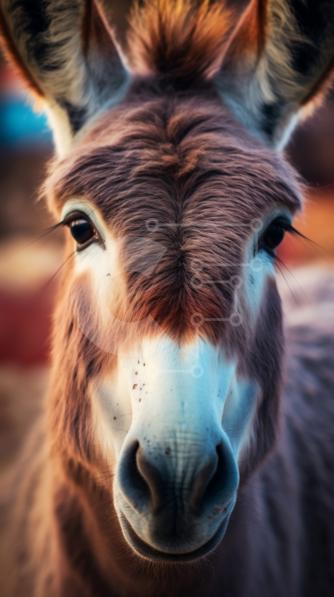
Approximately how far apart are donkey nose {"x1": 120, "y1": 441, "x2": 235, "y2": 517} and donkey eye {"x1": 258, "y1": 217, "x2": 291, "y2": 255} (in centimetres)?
84

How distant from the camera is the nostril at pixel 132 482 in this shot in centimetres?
176

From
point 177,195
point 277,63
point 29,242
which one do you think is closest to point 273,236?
point 177,195

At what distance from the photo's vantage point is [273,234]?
2.32 meters

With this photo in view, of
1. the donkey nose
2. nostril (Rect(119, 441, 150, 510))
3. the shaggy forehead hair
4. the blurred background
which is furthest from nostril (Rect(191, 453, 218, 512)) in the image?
the blurred background

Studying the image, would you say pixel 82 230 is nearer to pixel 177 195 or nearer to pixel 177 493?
pixel 177 195

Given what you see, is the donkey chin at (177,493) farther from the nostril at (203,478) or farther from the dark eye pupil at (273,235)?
the dark eye pupil at (273,235)

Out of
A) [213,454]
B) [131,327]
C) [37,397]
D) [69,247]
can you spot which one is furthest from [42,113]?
[37,397]

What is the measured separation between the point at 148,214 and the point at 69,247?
0.68 metres

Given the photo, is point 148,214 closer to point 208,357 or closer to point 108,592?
point 208,357

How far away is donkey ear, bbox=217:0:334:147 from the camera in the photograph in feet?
8.39

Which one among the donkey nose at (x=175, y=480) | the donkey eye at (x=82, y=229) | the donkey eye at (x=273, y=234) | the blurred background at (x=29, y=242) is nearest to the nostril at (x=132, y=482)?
the donkey nose at (x=175, y=480)

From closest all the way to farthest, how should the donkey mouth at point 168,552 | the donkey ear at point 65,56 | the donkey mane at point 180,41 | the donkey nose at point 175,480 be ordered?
the donkey nose at point 175,480
the donkey mouth at point 168,552
the donkey ear at point 65,56
the donkey mane at point 180,41

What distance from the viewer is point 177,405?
1.70 meters

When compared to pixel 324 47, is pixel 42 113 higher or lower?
higher
